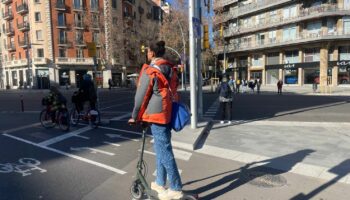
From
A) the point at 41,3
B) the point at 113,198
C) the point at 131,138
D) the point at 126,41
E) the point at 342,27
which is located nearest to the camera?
the point at 113,198

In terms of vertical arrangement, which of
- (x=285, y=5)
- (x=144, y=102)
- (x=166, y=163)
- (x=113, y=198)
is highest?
(x=285, y=5)

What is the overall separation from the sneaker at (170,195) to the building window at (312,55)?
39216 millimetres

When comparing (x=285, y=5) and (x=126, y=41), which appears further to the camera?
(x=126, y=41)

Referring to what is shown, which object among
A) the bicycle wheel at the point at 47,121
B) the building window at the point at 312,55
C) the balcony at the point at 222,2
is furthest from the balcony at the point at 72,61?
the bicycle wheel at the point at 47,121

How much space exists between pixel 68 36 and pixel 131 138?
45379 millimetres

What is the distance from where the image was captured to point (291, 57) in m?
40.3

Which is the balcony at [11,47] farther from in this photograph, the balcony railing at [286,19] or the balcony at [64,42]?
the balcony railing at [286,19]

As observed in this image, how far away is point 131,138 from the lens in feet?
24.9

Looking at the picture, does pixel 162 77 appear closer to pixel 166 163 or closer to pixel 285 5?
pixel 166 163

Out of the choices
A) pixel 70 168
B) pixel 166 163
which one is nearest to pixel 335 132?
pixel 166 163

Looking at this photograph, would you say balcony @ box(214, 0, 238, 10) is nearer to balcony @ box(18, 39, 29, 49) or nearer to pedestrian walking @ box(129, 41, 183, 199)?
balcony @ box(18, 39, 29, 49)

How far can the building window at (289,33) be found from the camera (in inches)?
1544

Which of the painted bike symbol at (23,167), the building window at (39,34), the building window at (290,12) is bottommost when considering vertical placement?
the painted bike symbol at (23,167)

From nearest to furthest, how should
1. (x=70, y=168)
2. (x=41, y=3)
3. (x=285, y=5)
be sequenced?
(x=70, y=168), (x=285, y=5), (x=41, y=3)
